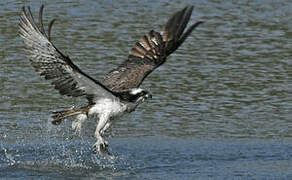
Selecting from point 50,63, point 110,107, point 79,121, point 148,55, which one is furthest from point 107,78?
point 50,63

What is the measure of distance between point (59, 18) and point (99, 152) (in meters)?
7.67

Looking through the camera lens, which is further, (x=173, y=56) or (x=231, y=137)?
(x=173, y=56)

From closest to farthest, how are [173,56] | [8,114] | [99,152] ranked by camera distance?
[99,152] → [8,114] → [173,56]

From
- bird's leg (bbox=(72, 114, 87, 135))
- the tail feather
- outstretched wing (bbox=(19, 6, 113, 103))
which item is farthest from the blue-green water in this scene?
outstretched wing (bbox=(19, 6, 113, 103))

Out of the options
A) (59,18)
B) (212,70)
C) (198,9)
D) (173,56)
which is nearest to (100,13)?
(59,18)

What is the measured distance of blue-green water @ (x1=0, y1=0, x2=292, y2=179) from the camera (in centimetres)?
908

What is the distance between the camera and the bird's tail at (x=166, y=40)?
8953 mm

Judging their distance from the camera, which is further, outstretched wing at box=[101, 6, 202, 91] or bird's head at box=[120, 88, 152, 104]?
outstretched wing at box=[101, 6, 202, 91]

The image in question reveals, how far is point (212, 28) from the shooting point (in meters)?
16.0

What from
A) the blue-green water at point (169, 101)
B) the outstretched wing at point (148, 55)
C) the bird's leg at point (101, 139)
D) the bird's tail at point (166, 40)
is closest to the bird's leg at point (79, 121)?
the bird's leg at point (101, 139)

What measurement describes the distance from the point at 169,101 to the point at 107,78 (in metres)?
1.82

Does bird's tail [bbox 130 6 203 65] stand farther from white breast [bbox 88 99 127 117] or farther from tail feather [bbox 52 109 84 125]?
tail feather [bbox 52 109 84 125]

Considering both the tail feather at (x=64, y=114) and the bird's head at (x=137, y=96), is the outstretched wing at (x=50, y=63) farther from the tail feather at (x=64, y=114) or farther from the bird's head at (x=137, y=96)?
the tail feather at (x=64, y=114)

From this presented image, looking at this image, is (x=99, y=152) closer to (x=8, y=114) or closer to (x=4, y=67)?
(x=8, y=114)
